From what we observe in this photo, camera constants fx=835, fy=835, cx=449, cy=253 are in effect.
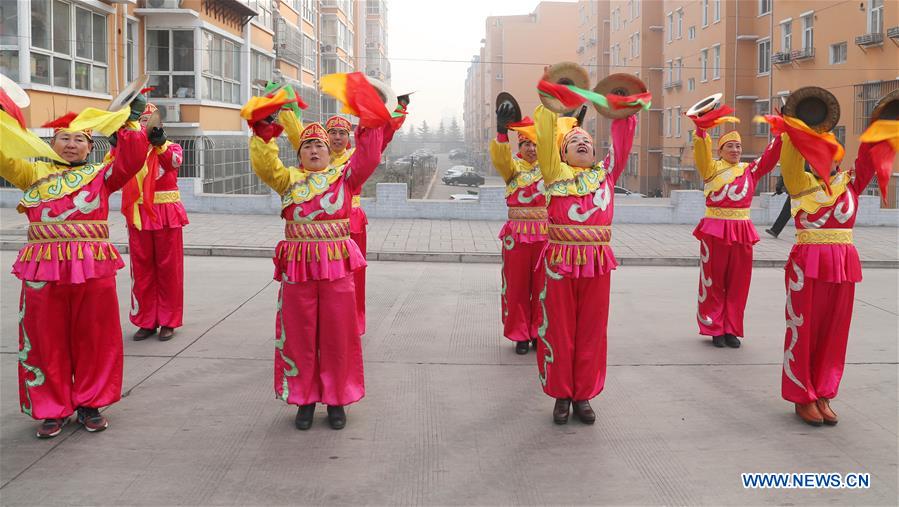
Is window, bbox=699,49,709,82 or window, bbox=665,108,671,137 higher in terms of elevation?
window, bbox=699,49,709,82

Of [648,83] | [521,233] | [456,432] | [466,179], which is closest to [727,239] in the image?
[521,233]

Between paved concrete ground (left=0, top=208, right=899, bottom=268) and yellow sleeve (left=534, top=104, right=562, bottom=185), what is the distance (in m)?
8.87

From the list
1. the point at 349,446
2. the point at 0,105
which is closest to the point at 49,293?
the point at 0,105

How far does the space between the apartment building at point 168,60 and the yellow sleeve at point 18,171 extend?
31.7ft

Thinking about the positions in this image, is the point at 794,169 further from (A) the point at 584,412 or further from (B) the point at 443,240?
(B) the point at 443,240

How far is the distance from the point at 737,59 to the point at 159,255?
3376cm

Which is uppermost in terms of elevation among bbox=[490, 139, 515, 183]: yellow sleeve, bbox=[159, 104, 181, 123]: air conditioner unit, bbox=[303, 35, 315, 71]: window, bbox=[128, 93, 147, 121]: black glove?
bbox=[303, 35, 315, 71]: window

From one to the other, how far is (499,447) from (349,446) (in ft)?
3.09

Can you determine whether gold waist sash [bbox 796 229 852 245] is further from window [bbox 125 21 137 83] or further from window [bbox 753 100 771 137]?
window [bbox 753 100 771 137]

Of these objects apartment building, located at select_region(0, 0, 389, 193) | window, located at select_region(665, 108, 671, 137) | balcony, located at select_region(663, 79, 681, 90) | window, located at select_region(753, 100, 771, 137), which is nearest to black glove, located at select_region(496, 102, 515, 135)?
→ apartment building, located at select_region(0, 0, 389, 193)

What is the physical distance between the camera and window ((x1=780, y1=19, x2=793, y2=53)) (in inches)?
1262

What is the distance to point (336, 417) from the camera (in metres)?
5.60

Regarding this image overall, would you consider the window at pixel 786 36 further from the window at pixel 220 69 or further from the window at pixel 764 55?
the window at pixel 220 69

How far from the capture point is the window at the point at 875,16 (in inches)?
1008
